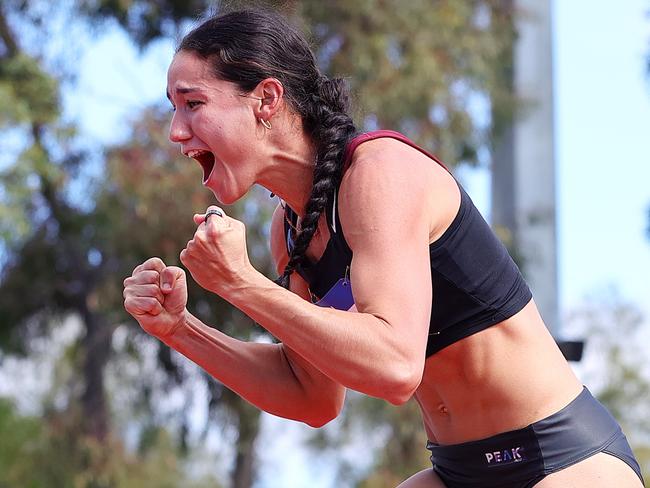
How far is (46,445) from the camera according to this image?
14.0m

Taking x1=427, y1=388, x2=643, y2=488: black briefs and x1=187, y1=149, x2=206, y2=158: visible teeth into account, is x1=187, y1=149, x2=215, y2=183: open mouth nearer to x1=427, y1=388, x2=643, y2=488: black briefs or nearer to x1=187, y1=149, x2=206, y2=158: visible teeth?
x1=187, y1=149, x2=206, y2=158: visible teeth

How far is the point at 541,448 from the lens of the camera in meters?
2.87

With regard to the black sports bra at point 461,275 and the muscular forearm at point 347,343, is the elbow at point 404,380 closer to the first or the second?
the muscular forearm at point 347,343

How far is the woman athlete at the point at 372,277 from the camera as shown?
2576mm

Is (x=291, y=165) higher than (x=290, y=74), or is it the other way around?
(x=290, y=74)

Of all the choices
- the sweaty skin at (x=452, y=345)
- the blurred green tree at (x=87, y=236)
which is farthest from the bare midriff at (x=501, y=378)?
the blurred green tree at (x=87, y=236)

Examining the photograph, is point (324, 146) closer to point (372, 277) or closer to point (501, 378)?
point (372, 277)

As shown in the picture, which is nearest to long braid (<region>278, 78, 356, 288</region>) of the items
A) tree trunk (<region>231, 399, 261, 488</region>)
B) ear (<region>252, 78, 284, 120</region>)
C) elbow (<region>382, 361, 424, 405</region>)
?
ear (<region>252, 78, 284, 120</region>)

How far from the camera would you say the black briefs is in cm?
287

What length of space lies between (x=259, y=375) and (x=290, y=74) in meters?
0.89

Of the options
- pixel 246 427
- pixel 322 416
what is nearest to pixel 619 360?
pixel 246 427

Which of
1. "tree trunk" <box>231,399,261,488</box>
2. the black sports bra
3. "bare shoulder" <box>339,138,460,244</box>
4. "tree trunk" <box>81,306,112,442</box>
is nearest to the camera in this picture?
"bare shoulder" <box>339,138,460,244</box>

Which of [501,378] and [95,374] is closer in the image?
[501,378]

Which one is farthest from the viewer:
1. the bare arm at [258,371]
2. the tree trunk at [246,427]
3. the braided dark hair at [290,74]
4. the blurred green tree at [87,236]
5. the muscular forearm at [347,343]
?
the tree trunk at [246,427]
